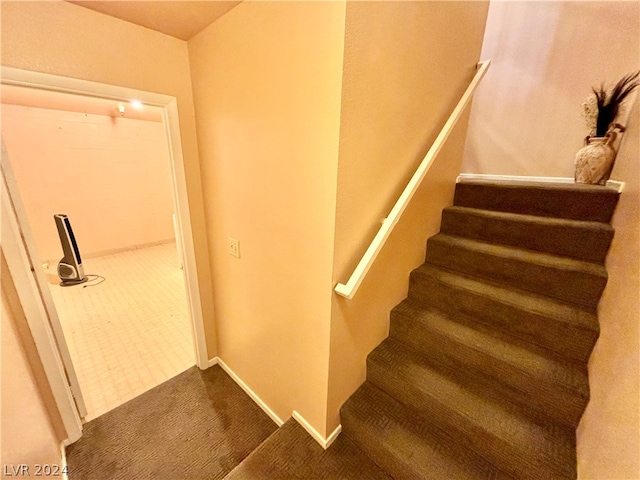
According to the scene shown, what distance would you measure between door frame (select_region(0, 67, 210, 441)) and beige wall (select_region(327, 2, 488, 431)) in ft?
3.97

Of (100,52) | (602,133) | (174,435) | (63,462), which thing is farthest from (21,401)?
(602,133)

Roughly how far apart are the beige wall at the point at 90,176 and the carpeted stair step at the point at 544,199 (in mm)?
3459

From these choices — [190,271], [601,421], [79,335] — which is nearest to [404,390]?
[601,421]

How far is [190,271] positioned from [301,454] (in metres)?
1.32

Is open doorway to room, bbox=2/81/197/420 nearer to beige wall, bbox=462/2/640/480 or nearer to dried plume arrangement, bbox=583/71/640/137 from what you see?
beige wall, bbox=462/2/640/480

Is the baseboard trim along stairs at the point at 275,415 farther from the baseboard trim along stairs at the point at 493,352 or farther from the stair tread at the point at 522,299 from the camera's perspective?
the stair tread at the point at 522,299

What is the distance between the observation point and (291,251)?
121 cm

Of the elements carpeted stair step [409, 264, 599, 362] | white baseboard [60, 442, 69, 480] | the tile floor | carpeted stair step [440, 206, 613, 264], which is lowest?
the tile floor

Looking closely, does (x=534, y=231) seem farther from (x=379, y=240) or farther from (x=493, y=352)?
(x=379, y=240)

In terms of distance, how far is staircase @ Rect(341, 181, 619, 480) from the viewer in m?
1.07

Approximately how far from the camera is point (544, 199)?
164 centimetres

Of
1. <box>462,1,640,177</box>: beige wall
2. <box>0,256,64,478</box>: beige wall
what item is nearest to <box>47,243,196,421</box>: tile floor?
<box>0,256,64,478</box>: beige wall

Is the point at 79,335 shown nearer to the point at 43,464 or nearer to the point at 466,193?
the point at 43,464

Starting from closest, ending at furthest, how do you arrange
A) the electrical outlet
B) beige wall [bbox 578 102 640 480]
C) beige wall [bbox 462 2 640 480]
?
beige wall [bbox 578 102 640 480]
beige wall [bbox 462 2 640 480]
the electrical outlet
